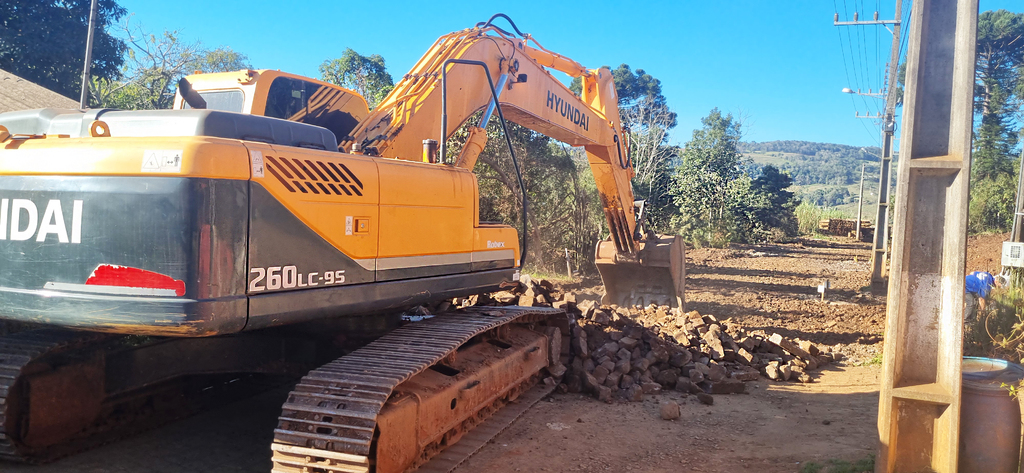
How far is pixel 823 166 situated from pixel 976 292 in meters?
148

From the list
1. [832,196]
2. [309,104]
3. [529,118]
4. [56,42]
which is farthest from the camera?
[832,196]

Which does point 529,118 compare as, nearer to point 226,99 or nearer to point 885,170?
point 226,99

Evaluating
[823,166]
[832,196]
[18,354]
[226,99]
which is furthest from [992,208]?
[823,166]

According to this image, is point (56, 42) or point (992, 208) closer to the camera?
point (56, 42)

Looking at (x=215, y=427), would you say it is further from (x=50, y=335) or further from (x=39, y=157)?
(x=39, y=157)

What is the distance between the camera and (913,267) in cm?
416

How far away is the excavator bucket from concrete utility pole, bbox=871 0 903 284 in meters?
7.56

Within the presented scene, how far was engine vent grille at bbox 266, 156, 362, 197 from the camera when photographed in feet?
12.0

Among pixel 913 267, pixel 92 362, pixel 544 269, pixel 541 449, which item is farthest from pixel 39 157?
pixel 544 269

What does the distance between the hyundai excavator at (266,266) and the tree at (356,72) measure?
48.0 ft

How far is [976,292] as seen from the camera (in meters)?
9.20

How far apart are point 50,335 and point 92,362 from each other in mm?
301

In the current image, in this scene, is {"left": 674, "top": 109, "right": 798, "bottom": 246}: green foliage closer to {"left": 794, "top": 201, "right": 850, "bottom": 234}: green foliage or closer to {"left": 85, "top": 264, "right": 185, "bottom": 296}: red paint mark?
{"left": 794, "top": 201, "right": 850, "bottom": 234}: green foliage

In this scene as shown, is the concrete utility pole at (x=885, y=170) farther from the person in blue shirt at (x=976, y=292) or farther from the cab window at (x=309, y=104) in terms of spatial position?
the cab window at (x=309, y=104)
